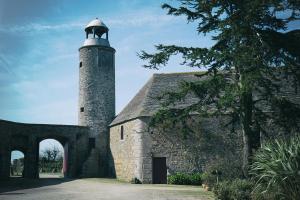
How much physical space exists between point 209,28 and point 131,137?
12.7 meters

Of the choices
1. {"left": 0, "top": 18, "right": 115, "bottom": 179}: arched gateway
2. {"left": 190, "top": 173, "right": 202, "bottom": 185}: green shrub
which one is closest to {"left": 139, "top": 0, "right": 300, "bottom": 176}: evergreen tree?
{"left": 190, "top": 173, "right": 202, "bottom": 185}: green shrub

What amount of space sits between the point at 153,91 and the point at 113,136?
247 inches

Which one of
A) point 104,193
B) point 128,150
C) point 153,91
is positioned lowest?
point 104,193

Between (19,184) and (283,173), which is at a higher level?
(283,173)

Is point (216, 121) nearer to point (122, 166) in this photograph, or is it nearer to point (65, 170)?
point (122, 166)

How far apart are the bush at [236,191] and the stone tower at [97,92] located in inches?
772

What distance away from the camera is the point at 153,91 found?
26406 mm

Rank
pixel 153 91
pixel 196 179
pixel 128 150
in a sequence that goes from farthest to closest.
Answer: pixel 128 150, pixel 153 91, pixel 196 179

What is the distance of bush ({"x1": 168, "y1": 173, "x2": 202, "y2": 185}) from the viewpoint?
74.0 ft

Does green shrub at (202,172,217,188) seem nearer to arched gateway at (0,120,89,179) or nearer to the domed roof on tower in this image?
arched gateway at (0,120,89,179)

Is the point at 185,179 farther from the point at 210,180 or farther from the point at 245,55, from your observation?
the point at 245,55

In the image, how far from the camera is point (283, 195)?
10.8m

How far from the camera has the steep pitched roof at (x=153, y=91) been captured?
25.2 meters

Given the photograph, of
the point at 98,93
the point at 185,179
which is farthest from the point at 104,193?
the point at 98,93
